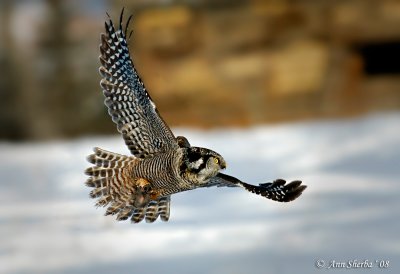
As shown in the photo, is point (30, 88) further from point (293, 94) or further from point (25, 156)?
point (293, 94)

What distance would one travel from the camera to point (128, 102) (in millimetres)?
1273

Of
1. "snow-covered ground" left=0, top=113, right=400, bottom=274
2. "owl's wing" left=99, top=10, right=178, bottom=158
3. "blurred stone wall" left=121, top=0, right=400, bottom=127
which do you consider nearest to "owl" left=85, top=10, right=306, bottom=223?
"owl's wing" left=99, top=10, right=178, bottom=158

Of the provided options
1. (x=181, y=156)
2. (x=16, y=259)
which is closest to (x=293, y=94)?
(x=16, y=259)

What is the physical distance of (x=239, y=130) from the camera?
4465 mm

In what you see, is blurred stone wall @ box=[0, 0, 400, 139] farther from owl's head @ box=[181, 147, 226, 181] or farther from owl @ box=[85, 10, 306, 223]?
owl's head @ box=[181, 147, 226, 181]

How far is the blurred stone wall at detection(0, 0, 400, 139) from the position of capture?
4812 mm

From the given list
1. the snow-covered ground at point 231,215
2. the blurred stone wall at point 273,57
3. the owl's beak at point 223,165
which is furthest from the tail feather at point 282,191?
the blurred stone wall at point 273,57

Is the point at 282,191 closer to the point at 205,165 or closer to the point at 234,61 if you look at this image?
the point at 205,165

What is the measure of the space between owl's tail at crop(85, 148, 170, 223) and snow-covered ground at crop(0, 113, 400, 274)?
2079 mm

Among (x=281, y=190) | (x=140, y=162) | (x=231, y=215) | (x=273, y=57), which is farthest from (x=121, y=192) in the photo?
(x=273, y=57)

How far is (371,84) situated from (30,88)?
186 centimetres

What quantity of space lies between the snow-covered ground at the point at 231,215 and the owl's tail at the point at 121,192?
208 centimetres

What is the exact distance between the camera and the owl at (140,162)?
3.80 feet

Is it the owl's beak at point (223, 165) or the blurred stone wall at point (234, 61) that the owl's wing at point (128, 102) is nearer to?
the owl's beak at point (223, 165)
